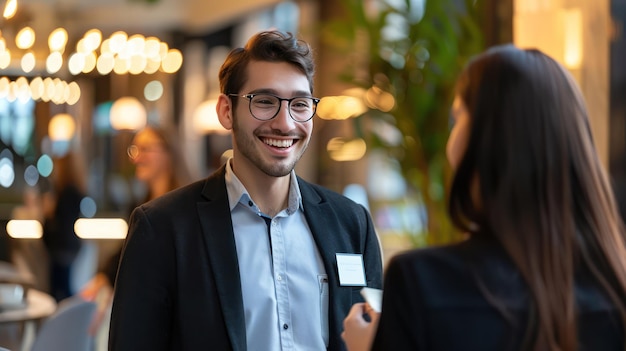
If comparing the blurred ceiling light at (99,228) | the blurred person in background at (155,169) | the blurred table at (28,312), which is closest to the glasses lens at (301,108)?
the blurred person in background at (155,169)

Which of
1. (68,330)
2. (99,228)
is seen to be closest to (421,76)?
(68,330)

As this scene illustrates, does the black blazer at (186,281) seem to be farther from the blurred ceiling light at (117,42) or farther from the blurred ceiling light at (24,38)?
the blurred ceiling light at (117,42)

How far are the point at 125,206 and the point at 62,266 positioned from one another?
8.44 m

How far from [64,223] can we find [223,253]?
4.87 m

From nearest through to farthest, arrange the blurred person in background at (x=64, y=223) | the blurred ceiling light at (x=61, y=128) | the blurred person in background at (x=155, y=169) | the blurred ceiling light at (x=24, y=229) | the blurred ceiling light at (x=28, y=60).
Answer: the blurred person in background at (x=155, y=169), the blurred person in background at (x=64, y=223), the blurred ceiling light at (x=28, y=60), the blurred ceiling light at (x=24, y=229), the blurred ceiling light at (x=61, y=128)

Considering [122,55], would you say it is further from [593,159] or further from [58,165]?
[593,159]

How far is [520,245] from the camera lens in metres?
1.34

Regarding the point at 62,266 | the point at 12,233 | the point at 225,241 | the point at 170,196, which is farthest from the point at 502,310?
the point at 12,233

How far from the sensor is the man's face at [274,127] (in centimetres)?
204

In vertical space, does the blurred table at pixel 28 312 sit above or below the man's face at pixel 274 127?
below

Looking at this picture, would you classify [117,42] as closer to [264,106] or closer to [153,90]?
[153,90]

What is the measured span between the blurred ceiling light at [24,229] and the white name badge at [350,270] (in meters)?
7.79

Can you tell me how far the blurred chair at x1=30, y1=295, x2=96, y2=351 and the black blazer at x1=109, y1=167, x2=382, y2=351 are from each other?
7.39ft

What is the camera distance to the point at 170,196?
2.08 meters
